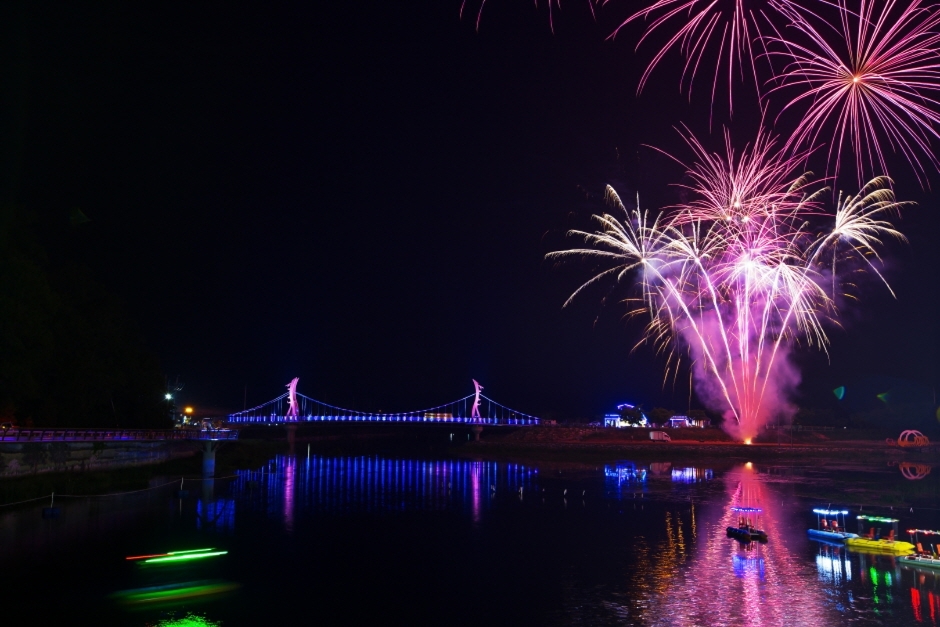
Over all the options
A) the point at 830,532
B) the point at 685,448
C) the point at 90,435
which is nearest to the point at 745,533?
the point at 830,532

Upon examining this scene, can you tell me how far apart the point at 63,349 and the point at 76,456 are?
304 inches

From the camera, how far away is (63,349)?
47.5 m

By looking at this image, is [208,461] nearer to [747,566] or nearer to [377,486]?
[377,486]

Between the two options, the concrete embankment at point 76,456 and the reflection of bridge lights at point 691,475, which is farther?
the reflection of bridge lights at point 691,475

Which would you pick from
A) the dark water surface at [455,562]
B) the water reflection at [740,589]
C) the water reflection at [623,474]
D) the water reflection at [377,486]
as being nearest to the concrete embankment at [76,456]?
the dark water surface at [455,562]

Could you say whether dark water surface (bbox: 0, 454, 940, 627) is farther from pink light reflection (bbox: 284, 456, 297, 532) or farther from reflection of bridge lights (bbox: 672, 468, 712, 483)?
reflection of bridge lights (bbox: 672, 468, 712, 483)

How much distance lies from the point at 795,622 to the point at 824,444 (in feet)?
249

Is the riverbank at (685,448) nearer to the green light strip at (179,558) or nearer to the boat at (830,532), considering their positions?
the boat at (830,532)

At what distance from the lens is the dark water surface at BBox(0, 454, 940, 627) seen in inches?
926

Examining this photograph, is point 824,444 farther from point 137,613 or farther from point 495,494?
point 137,613

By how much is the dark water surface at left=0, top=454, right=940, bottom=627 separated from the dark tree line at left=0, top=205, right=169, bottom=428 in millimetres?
8152

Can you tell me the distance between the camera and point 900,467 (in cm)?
7450

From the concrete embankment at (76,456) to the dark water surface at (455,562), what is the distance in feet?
10.1

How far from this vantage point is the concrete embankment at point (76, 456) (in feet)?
124
